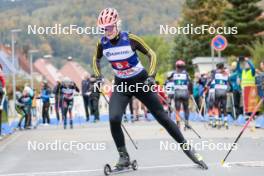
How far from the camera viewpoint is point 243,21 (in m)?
52.6

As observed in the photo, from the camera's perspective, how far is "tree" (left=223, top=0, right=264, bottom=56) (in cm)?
5197

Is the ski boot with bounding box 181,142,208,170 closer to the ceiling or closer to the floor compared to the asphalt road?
closer to the ceiling

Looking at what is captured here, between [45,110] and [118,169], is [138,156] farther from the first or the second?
[45,110]

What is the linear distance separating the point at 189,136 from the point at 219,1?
45679mm

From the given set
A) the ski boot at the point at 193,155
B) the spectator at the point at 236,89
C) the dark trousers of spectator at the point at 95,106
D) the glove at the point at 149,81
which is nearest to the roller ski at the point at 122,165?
the ski boot at the point at 193,155

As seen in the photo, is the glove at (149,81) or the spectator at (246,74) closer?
the glove at (149,81)

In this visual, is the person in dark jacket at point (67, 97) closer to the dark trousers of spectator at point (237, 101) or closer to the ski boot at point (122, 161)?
the dark trousers of spectator at point (237, 101)

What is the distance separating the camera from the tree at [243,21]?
171 feet

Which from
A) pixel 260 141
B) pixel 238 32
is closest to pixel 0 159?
pixel 260 141

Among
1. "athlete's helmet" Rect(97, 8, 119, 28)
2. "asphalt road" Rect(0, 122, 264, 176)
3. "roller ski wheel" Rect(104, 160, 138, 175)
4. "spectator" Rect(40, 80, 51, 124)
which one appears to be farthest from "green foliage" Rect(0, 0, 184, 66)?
"athlete's helmet" Rect(97, 8, 119, 28)

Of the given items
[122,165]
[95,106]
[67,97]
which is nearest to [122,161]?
[122,165]

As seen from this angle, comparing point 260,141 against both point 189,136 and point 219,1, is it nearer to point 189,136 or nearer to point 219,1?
point 189,136

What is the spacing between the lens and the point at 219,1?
6097 centimetres

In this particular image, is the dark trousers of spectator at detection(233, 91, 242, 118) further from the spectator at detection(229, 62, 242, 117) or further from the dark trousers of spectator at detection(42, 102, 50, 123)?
the dark trousers of spectator at detection(42, 102, 50, 123)
